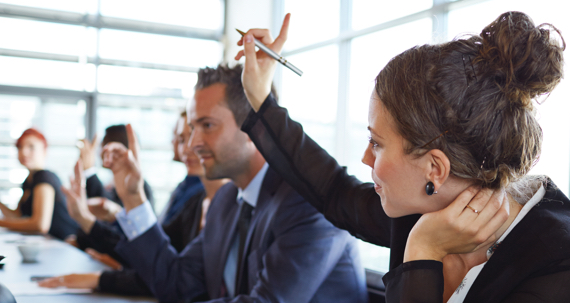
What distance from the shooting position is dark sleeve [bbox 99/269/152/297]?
1.78 m

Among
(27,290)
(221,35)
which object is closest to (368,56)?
(221,35)

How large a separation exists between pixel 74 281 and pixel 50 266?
2.25 ft

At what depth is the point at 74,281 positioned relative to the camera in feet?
6.02

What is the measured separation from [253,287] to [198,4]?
6260mm

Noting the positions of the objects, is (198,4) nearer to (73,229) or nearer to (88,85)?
(88,85)

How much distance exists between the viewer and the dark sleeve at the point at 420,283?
2.93 feet

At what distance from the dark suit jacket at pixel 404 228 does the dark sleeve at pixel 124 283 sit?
2.74 ft

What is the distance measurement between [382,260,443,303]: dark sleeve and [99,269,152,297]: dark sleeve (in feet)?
3.84

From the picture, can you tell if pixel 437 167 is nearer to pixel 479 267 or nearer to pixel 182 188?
pixel 479 267

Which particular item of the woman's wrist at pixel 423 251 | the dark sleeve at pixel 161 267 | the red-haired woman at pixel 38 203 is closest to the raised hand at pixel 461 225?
the woman's wrist at pixel 423 251

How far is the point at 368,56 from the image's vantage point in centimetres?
488

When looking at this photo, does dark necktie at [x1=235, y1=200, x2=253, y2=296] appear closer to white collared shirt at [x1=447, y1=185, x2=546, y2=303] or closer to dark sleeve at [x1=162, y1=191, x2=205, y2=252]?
white collared shirt at [x1=447, y1=185, x2=546, y2=303]

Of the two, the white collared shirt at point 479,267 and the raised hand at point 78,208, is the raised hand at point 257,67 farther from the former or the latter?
the raised hand at point 78,208

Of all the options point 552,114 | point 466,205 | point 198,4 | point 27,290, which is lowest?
point 27,290
